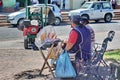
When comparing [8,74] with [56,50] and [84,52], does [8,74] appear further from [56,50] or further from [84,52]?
[84,52]

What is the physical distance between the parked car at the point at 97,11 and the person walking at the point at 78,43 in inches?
912

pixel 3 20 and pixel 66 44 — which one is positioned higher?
pixel 66 44

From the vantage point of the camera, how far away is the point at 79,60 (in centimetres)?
853

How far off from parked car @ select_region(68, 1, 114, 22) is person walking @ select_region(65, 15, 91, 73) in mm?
23168

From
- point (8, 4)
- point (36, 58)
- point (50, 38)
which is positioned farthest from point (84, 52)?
point (8, 4)

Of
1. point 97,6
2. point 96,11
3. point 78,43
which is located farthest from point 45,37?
point 96,11

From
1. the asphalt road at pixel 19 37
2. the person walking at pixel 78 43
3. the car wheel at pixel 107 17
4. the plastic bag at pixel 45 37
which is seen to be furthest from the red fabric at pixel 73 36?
the car wheel at pixel 107 17

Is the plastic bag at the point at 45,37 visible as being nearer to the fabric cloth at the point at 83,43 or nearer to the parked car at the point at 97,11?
the fabric cloth at the point at 83,43

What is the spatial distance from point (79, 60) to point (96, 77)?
49cm

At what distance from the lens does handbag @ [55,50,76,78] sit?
822cm

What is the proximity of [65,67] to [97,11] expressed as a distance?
25109 mm

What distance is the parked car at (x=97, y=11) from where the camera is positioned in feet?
106

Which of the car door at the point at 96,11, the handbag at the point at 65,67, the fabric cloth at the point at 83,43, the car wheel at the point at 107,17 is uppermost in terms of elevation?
the fabric cloth at the point at 83,43

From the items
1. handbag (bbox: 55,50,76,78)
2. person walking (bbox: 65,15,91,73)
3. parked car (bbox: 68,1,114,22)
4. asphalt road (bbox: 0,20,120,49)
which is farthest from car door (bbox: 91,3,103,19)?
handbag (bbox: 55,50,76,78)
